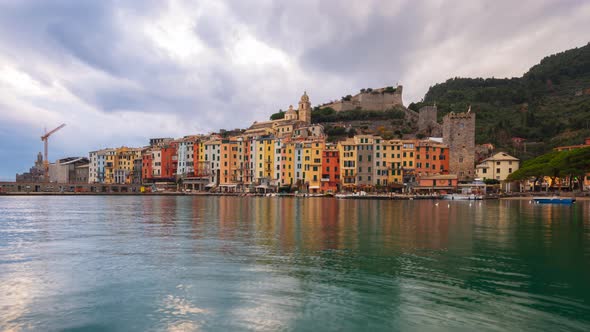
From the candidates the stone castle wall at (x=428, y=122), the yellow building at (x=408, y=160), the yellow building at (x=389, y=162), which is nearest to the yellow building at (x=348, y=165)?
the yellow building at (x=389, y=162)

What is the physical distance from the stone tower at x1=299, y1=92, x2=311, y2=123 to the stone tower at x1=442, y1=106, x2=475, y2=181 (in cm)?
4348

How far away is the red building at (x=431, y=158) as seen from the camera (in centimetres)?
8600

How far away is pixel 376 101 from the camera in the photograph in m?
132

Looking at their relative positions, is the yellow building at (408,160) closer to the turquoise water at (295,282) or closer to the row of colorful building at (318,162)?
the row of colorful building at (318,162)

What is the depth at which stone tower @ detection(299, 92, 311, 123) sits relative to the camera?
123 metres

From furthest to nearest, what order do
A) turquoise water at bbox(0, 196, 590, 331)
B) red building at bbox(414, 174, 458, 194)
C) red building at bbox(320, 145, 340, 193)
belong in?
red building at bbox(320, 145, 340, 193), red building at bbox(414, 174, 458, 194), turquoise water at bbox(0, 196, 590, 331)

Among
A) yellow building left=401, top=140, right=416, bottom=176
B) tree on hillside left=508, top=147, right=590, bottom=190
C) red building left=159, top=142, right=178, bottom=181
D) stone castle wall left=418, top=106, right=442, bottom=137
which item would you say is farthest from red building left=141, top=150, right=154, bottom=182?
tree on hillside left=508, top=147, right=590, bottom=190

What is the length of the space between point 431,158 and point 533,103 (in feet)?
275

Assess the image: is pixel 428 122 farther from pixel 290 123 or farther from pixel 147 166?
pixel 147 166

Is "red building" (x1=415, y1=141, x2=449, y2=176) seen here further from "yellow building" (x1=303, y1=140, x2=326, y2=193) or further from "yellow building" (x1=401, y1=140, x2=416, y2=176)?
"yellow building" (x1=303, y1=140, x2=326, y2=193)

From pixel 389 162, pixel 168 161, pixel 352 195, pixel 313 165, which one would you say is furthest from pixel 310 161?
pixel 168 161

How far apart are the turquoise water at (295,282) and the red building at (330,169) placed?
62.8 meters

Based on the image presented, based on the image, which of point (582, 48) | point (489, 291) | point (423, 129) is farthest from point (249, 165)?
point (582, 48)

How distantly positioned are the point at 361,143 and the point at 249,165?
27.0m
